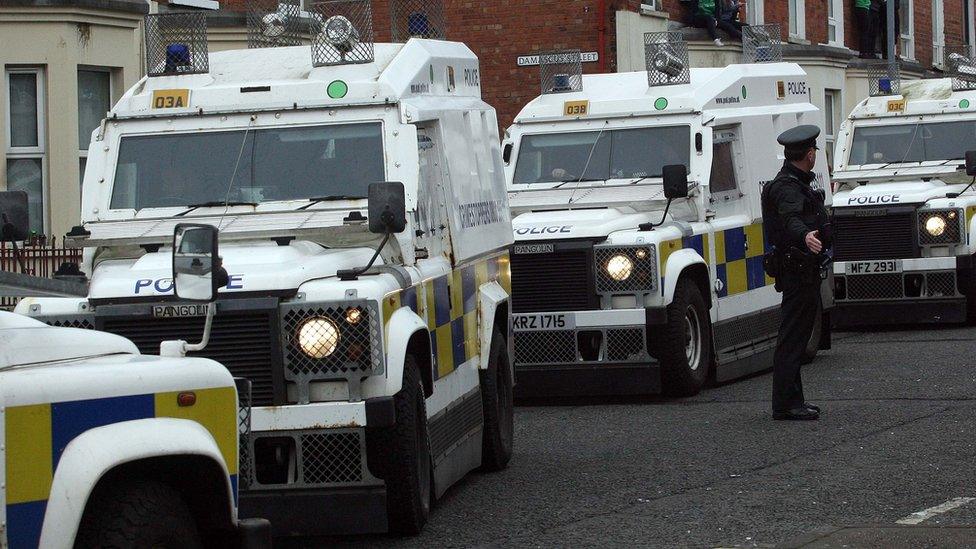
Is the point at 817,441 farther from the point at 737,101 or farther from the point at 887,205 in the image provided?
the point at 887,205

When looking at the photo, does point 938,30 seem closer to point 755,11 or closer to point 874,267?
point 755,11

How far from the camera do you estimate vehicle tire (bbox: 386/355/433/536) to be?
25.2 ft

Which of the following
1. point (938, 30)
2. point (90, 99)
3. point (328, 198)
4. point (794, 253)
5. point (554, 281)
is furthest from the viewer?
point (938, 30)

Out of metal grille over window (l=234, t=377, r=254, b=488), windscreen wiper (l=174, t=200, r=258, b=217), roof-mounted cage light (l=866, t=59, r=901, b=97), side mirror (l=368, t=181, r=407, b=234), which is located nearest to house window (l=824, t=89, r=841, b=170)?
roof-mounted cage light (l=866, t=59, r=901, b=97)

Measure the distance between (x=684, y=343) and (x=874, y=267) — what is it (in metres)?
5.72

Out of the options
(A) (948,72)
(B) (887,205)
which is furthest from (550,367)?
(A) (948,72)

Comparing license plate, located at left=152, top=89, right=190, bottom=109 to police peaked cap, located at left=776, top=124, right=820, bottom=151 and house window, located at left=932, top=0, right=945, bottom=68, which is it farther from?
house window, located at left=932, top=0, right=945, bottom=68

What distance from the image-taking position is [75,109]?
17.1 m

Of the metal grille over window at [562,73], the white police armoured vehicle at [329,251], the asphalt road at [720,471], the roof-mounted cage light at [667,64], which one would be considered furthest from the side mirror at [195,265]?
the metal grille over window at [562,73]

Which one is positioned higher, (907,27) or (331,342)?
(907,27)

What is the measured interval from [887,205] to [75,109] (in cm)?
816

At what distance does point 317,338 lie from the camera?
7.56m

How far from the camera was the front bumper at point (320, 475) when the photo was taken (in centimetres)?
753

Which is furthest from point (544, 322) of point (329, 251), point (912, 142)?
point (912, 142)
